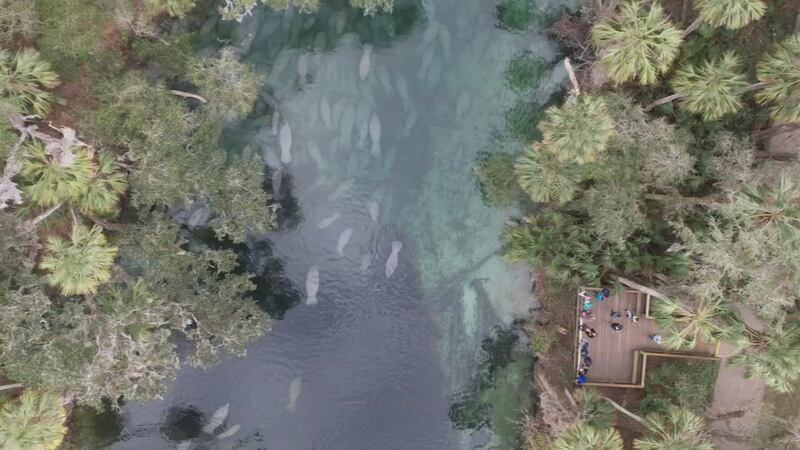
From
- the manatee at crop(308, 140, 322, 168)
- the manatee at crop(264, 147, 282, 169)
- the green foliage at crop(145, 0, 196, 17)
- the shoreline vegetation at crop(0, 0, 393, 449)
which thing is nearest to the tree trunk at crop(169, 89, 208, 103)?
the shoreline vegetation at crop(0, 0, 393, 449)

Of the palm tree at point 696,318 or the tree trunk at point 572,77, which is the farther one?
the tree trunk at point 572,77

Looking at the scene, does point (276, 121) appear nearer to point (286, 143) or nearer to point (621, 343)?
point (286, 143)

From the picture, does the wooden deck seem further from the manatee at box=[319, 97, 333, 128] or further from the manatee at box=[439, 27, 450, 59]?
the manatee at box=[319, 97, 333, 128]

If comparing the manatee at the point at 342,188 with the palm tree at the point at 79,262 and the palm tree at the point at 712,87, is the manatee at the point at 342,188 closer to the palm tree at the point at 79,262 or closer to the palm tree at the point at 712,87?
the palm tree at the point at 79,262

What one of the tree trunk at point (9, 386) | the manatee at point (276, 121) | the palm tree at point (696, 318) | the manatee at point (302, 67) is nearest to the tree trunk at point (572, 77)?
the palm tree at point (696, 318)

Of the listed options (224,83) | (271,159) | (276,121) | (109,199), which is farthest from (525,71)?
(109,199)

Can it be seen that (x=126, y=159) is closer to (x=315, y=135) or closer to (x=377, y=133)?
(x=315, y=135)
